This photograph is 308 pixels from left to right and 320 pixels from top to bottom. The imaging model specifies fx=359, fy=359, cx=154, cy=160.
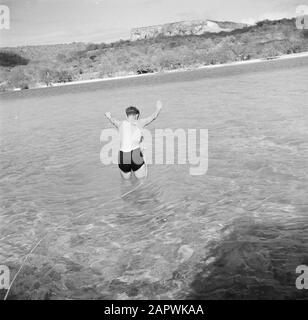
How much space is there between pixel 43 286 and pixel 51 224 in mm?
2593

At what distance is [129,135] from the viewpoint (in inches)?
380

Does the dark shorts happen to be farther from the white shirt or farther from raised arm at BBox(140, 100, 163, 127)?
raised arm at BBox(140, 100, 163, 127)

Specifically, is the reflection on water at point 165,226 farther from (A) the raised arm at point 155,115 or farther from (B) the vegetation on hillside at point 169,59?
(B) the vegetation on hillside at point 169,59

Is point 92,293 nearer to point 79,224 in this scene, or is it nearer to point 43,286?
point 43,286

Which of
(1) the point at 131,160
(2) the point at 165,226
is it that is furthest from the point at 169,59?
(2) the point at 165,226

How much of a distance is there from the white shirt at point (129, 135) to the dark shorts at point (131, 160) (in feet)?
0.41

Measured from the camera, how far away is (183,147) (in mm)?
14797

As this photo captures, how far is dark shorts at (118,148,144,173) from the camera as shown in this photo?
9.82 meters

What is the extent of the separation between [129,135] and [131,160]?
774 millimetres

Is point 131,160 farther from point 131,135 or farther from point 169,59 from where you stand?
point 169,59

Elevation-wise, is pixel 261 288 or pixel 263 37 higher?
pixel 263 37

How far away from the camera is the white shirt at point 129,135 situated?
960 centimetres

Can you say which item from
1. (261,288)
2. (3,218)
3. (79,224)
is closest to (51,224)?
(79,224)
